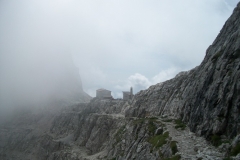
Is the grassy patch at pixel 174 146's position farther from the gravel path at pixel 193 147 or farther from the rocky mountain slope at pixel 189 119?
the gravel path at pixel 193 147

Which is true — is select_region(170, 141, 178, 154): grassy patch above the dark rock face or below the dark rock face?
below

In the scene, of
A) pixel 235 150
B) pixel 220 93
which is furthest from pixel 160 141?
pixel 235 150

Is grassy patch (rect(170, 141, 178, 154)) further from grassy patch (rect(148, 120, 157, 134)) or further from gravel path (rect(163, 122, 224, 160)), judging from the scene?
grassy patch (rect(148, 120, 157, 134))

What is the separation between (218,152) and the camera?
24.0 meters

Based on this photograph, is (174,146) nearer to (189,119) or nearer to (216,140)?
(216,140)

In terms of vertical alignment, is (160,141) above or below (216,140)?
below

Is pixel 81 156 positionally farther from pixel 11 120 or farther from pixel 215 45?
pixel 11 120

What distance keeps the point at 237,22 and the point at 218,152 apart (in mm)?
23414

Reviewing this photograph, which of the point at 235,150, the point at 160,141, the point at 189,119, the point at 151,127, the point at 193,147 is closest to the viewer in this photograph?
the point at 235,150

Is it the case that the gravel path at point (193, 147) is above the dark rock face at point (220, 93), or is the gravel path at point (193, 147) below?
below

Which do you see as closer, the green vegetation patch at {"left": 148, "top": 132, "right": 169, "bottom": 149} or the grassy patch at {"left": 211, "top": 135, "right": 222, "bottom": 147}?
the grassy patch at {"left": 211, "top": 135, "right": 222, "bottom": 147}

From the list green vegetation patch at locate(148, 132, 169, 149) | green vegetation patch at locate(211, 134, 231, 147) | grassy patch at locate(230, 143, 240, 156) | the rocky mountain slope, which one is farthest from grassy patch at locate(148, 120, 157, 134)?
grassy patch at locate(230, 143, 240, 156)

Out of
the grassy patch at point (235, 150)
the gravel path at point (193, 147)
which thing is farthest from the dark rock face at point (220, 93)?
the grassy patch at point (235, 150)

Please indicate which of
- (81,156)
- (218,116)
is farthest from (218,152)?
(81,156)
